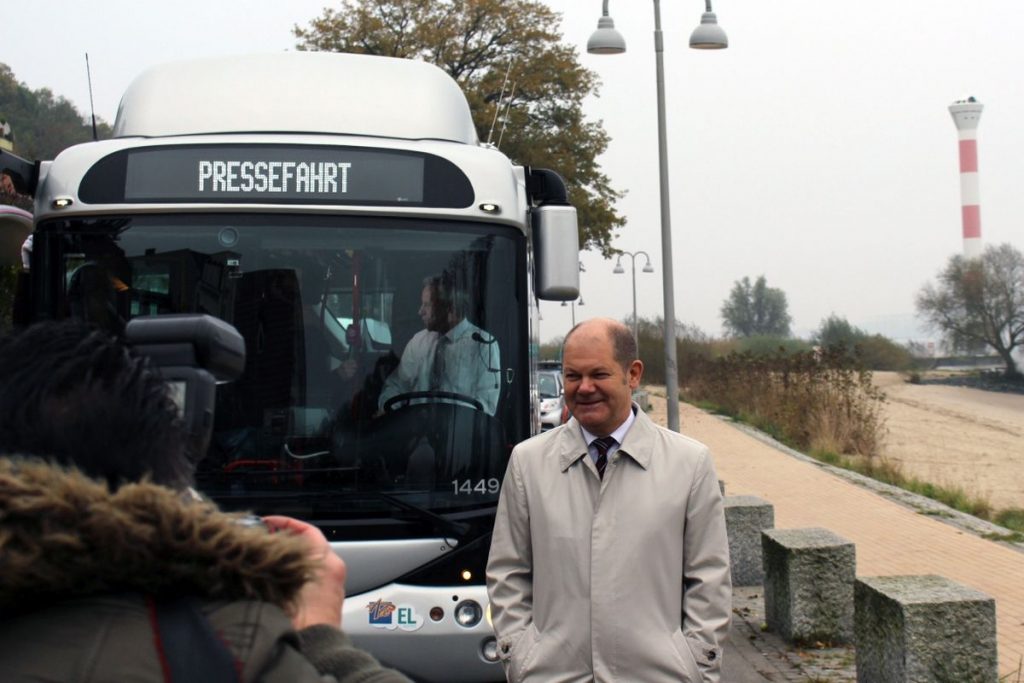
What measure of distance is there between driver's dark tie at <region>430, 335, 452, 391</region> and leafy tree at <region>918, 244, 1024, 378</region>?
271 feet

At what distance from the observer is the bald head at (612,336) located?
3.91 m

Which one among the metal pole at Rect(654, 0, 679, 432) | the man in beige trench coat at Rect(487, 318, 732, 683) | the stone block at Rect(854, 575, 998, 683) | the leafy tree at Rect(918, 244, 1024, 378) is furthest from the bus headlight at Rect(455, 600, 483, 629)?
the leafy tree at Rect(918, 244, 1024, 378)

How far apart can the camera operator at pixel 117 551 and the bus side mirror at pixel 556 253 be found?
4767 mm

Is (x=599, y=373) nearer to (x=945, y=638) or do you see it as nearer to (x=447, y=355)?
(x=447, y=355)

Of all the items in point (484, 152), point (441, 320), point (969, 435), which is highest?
point (484, 152)

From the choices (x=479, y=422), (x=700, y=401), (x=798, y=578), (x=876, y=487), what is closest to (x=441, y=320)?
(x=479, y=422)

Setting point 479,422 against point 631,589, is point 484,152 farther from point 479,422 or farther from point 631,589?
point 631,589

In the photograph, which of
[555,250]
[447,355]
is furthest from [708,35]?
[447,355]

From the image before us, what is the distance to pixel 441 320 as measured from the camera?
6230 mm

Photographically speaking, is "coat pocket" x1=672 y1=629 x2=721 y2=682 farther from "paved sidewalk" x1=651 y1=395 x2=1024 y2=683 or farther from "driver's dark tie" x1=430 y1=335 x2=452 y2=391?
"paved sidewalk" x1=651 y1=395 x2=1024 y2=683

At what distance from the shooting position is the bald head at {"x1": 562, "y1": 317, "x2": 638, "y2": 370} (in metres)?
3.91

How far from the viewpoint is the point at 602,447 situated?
380cm

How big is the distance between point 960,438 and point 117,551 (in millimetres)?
38455

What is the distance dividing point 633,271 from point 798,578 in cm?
5269
